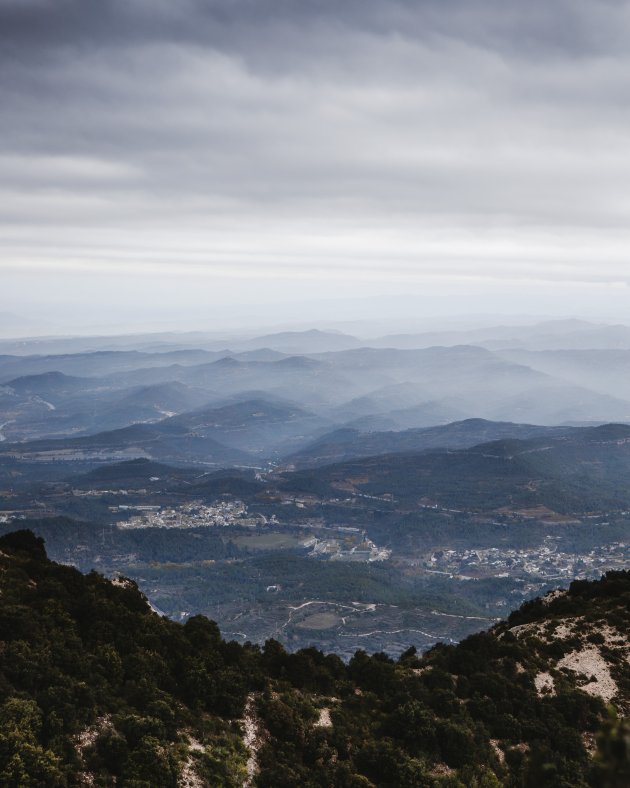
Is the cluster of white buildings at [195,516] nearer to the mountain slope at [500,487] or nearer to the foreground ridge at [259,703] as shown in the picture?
the mountain slope at [500,487]

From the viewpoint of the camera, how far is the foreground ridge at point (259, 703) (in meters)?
23.7

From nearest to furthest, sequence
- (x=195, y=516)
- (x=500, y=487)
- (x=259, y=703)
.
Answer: (x=259, y=703)
(x=195, y=516)
(x=500, y=487)

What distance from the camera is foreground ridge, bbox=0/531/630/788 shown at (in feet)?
77.7

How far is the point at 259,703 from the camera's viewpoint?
30.7 metres

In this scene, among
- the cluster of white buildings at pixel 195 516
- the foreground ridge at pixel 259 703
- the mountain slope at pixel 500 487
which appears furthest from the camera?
the mountain slope at pixel 500 487

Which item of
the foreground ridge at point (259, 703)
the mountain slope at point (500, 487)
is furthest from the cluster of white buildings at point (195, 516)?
the foreground ridge at point (259, 703)

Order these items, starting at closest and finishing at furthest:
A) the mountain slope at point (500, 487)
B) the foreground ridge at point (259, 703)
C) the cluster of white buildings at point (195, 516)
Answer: the foreground ridge at point (259, 703) < the cluster of white buildings at point (195, 516) < the mountain slope at point (500, 487)

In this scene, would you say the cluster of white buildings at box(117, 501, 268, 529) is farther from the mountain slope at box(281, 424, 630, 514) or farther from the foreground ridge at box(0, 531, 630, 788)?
the foreground ridge at box(0, 531, 630, 788)

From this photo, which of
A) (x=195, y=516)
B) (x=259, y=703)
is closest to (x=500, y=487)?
(x=195, y=516)

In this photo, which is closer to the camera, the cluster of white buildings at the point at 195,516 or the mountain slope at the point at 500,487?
the cluster of white buildings at the point at 195,516

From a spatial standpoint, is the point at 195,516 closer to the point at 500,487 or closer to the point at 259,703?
the point at 500,487

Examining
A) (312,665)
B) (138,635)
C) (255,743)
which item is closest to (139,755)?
(255,743)

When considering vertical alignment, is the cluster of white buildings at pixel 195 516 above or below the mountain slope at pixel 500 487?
below

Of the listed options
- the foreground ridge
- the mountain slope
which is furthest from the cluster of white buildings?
the foreground ridge
